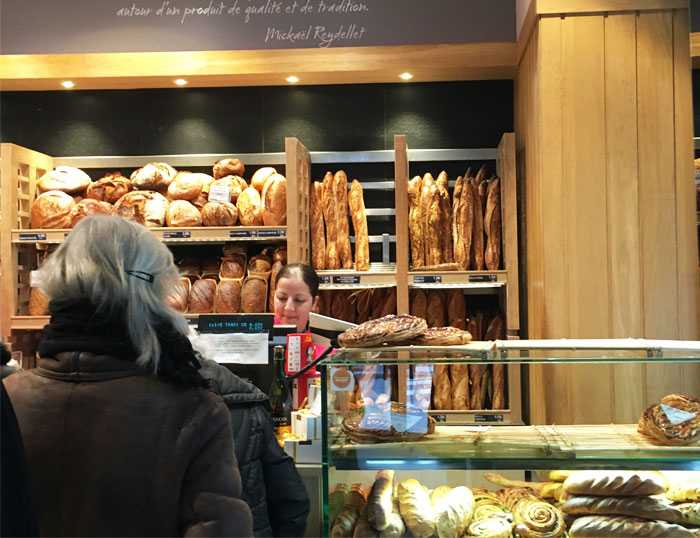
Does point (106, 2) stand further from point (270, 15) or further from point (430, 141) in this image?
point (430, 141)

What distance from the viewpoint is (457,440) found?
5.68ft

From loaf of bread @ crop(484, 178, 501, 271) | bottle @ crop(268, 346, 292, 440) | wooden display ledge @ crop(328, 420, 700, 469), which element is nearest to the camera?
wooden display ledge @ crop(328, 420, 700, 469)

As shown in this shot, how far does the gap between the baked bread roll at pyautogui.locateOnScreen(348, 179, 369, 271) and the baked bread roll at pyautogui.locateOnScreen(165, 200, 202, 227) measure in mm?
822

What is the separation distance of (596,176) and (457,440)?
1.90 meters

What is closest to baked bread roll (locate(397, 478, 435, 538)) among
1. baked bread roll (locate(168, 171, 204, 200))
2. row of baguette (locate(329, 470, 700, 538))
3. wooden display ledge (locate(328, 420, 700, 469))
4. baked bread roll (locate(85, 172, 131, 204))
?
row of baguette (locate(329, 470, 700, 538))

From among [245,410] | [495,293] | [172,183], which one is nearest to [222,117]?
[172,183]

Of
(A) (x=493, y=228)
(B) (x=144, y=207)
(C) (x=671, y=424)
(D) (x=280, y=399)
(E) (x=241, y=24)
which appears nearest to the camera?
(C) (x=671, y=424)

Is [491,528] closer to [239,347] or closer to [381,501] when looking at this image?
[381,501]

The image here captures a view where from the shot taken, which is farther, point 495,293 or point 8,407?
point 495,293

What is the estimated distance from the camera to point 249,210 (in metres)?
3.90

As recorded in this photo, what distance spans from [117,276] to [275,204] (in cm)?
255

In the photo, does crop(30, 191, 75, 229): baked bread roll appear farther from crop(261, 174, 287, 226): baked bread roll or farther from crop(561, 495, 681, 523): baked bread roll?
crop(561, 495, 681, 523): baked bread roll

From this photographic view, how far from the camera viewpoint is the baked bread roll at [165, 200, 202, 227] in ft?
12.8

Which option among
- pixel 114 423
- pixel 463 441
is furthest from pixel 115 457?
pixel 463 441
